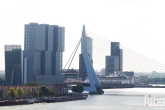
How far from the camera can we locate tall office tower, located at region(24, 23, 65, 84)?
82.8m

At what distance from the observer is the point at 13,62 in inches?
3022

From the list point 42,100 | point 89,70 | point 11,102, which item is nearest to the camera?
point 11,102

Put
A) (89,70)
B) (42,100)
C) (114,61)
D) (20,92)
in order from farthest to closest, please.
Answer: (114,61) < (89,70) < (20,92) < (42,100)

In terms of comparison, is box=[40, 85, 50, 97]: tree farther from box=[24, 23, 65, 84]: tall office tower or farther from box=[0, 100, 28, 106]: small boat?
box=[24, 23, 65, 84]: tall office tower

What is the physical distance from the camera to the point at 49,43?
8512 centimetres

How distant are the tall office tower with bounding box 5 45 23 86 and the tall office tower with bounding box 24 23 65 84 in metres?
3.98

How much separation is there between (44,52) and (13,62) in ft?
30.0

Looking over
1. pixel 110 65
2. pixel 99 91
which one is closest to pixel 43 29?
pixel 99 91

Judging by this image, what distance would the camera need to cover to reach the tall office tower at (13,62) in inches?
3012

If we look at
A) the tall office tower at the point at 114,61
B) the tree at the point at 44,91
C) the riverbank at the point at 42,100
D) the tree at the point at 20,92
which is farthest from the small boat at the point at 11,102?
the tall office tower at the point at 114,61

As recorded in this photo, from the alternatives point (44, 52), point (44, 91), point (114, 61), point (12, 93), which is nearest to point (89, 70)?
point (44, 91)

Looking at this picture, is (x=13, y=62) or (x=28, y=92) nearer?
(x=28, y=92)

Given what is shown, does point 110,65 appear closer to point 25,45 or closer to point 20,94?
point 25,45

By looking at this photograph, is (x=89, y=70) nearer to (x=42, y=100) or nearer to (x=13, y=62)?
(x=13, y=62)
